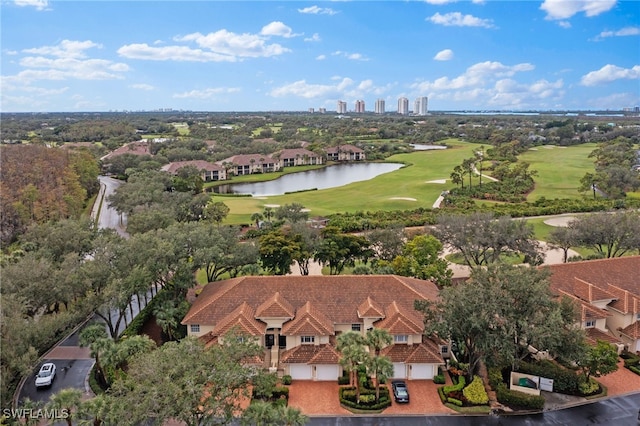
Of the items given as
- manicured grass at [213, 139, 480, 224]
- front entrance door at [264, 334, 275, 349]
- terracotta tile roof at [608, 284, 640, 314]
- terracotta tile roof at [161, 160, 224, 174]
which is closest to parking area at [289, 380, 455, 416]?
front entrance door at [264, 334, 275, 349]

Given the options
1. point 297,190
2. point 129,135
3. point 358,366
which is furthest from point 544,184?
point 129,135

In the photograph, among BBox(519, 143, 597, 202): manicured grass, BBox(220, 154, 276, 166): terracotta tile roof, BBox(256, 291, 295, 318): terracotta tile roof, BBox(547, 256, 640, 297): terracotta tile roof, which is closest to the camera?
BBox(256, 291, 295, 318): terracotta tile roof

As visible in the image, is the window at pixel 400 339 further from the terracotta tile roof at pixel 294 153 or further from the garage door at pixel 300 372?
the terracotta tile roof at pixel 294 153

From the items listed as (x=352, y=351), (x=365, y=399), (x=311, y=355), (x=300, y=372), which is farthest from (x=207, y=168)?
(x=352, y=351)

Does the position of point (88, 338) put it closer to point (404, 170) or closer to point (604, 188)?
point (604, 188)

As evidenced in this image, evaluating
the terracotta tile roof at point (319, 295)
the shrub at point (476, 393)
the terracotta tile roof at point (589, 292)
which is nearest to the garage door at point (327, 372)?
the terracotta tile roof at point (319, 295)

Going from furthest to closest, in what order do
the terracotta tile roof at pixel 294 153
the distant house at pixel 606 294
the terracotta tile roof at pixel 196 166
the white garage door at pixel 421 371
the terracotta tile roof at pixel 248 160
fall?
the terracotta tile roof at pixel 294 153 < the terracotta tile roof at pixel 248 160 < the terracotta tile roof at pixel 196 166 < the distant house at pixel 606 294 < the white garage door at pixel 421 371

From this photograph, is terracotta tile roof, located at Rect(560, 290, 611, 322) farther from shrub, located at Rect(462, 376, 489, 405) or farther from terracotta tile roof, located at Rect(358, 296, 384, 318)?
terracotta tile roof, located at Rect(358, 296, 384, 318)
